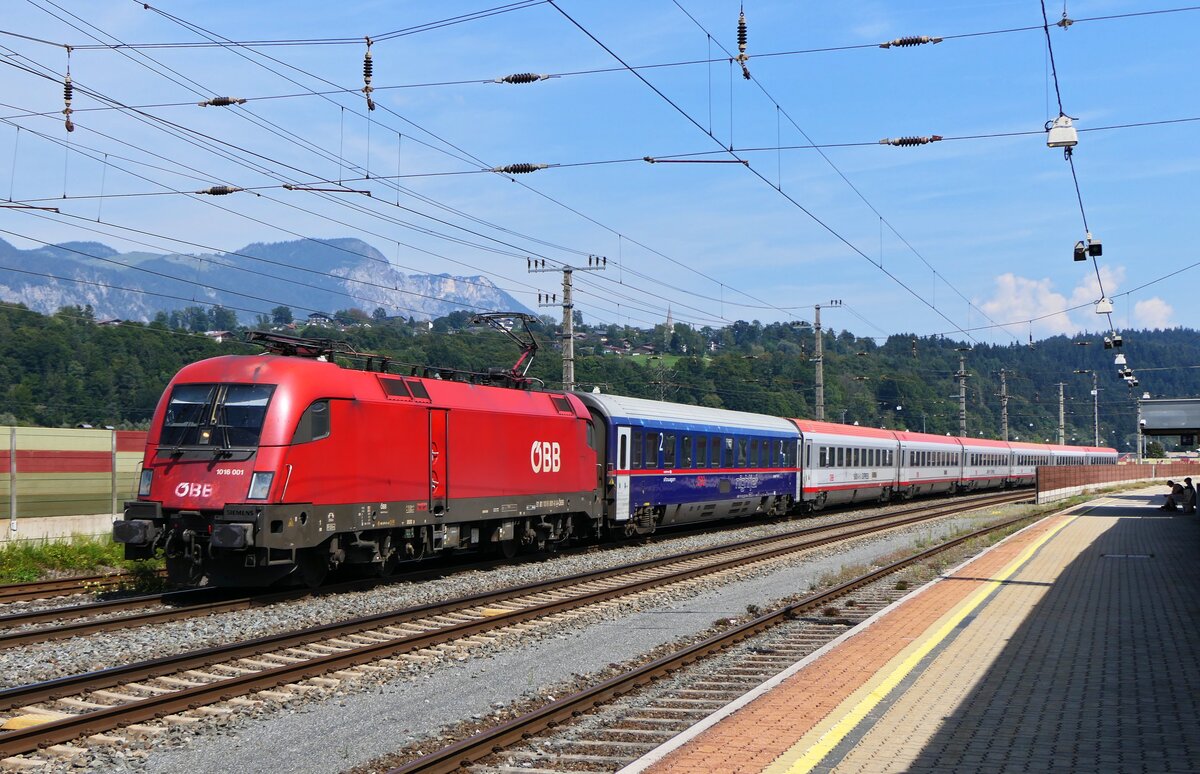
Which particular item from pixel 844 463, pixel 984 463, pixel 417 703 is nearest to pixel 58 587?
pixel 417 703

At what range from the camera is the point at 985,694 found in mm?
10023

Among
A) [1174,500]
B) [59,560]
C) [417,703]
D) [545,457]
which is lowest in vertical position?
[417,703]

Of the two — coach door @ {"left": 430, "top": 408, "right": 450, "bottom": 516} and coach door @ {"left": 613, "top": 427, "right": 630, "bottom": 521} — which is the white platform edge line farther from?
coach door @ {"left": 613, "top": 427, "right": 630, "bottom": 521}

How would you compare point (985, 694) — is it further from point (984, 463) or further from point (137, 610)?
point (984, 463)

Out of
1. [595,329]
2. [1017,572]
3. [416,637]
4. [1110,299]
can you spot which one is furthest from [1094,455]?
[416,637]

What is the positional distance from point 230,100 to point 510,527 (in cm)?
950

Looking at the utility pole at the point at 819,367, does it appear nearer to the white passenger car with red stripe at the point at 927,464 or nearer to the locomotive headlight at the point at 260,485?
the white passenger car with red stripe at the point at 927,464

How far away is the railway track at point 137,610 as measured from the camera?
1313 centimetres

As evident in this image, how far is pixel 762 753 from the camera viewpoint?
792 cm

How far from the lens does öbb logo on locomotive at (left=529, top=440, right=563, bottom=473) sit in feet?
74.0

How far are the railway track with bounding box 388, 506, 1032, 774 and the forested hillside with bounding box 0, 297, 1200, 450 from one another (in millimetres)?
8508

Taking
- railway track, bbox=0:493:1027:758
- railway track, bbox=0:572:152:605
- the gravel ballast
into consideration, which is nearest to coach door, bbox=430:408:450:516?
railway track, bbox=0:493:1027:758

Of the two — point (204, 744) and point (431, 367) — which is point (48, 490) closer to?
point (431, 367)

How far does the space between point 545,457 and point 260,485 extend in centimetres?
839
